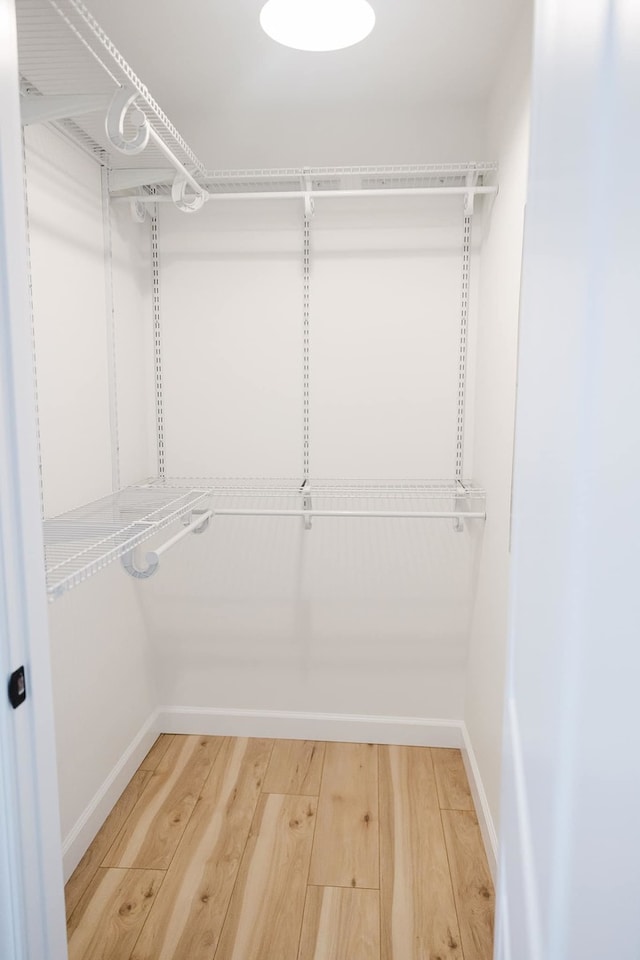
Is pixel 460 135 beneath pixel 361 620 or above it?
above

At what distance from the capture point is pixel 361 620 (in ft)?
8.16

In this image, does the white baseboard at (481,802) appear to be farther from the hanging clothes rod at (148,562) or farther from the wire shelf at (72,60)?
the wire shelf at (72,60)

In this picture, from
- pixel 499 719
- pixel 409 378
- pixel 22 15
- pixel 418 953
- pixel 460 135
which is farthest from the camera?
pixel 409 378

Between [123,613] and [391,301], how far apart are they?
1.50 meters

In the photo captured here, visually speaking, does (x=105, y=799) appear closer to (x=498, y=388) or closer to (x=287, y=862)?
(x=287, y=862)

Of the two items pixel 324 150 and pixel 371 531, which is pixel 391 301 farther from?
pixel 371 531

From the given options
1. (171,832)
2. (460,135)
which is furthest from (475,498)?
(171,832)

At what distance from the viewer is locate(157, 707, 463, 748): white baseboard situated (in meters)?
2.50

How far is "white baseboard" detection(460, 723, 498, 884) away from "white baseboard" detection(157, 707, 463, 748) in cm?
11

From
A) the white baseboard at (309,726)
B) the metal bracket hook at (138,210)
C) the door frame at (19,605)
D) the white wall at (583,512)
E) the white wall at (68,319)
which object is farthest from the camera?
the white baseboard at (309,726)

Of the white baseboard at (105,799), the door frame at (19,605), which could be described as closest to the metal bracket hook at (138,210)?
the door frame at (19,605)

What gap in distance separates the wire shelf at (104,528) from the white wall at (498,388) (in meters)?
0.97

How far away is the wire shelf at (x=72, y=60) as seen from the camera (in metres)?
1.24

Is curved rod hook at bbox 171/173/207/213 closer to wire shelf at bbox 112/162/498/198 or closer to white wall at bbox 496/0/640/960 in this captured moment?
wire shelf at bbox 112/162/498/198
